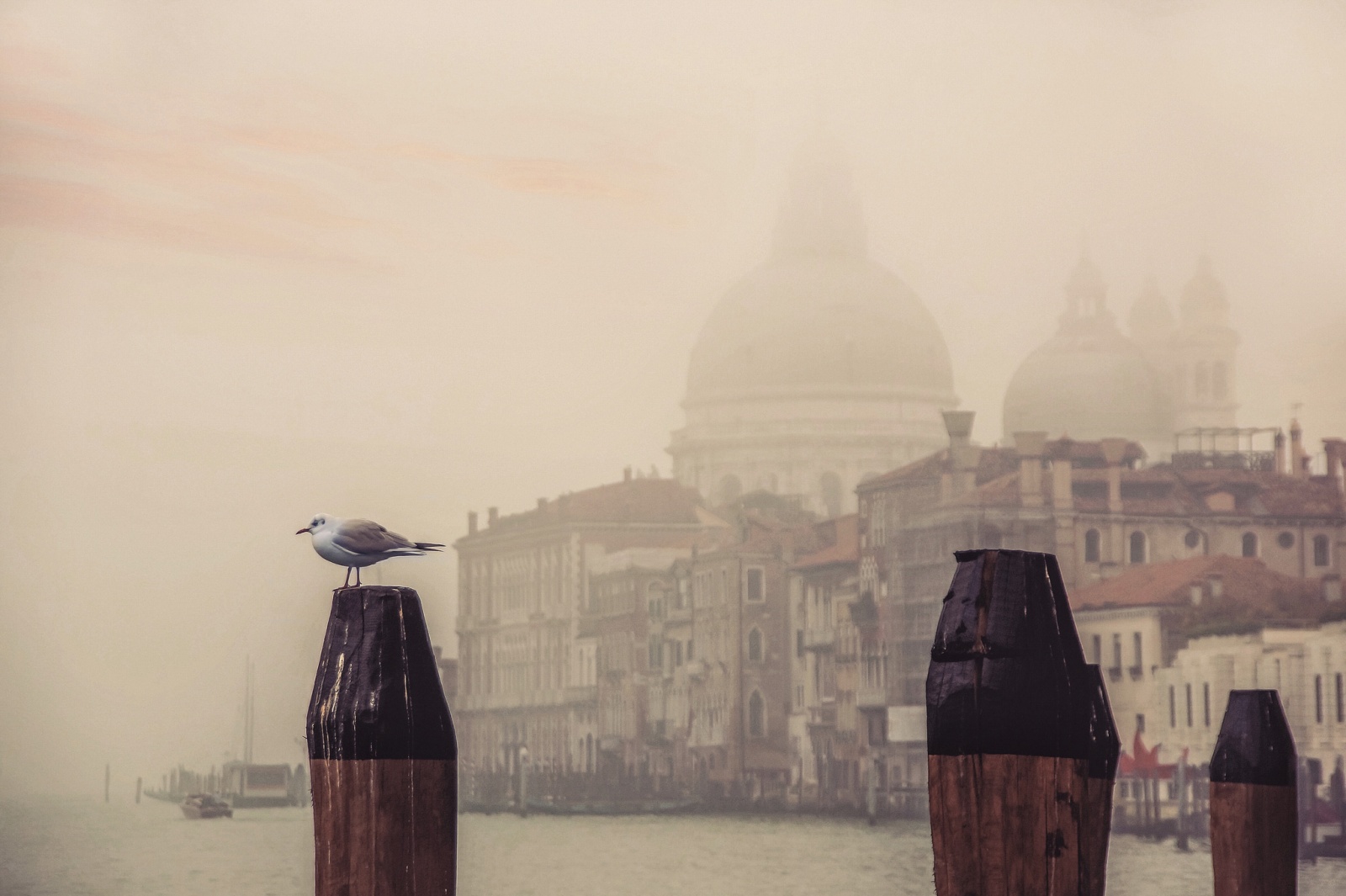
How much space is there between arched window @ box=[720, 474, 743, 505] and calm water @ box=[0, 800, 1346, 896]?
33.0 ft

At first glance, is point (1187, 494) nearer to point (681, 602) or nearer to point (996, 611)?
point (681, 602)

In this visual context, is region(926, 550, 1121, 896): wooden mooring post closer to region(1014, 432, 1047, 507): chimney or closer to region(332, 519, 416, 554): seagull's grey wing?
region(332, 519, 416, 554): seagull's grey wing

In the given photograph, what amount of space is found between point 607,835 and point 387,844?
4375 cm

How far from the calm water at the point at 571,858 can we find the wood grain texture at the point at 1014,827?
91.1 feet

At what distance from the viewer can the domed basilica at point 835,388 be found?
170 feet

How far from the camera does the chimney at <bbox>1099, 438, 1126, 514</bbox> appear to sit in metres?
46.8

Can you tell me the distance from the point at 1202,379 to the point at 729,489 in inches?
528

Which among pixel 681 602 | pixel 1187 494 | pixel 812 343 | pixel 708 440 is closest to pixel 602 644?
pixel 681 602

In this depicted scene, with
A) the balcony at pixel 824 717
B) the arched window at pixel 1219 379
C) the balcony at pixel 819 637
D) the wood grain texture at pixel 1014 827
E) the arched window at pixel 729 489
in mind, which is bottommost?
the balcony at pixel 824 717

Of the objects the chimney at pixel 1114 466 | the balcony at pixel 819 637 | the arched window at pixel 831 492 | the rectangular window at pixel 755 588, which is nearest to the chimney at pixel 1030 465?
the chimney at pixel 1114 466

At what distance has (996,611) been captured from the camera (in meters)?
1.80

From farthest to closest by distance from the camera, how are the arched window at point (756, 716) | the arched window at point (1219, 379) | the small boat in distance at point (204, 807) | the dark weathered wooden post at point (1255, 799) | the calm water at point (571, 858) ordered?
1. the arched window at point (756, 716)
2. the small boat in distance at point (204, 807)
3. the arched window at point (1219, 379)
4. the calm water at point (571, 858)
5. the dark weathered wooden post at point (1255, 799)

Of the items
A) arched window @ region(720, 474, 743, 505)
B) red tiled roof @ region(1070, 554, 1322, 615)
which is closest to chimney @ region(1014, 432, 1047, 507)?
red tiled roof @ region(1070, 554, 1322, 615)

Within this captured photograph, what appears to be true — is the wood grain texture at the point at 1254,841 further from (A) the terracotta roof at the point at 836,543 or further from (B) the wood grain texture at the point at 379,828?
(A) the terracotta roof at the point at 836,543
